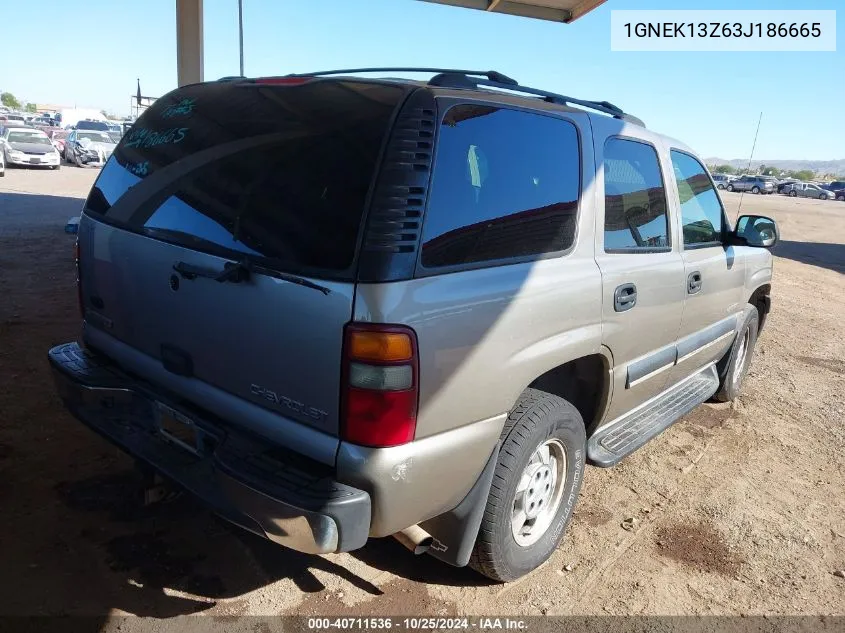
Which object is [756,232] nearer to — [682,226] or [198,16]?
[682,226]

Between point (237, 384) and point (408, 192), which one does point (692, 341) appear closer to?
point (408, 192)

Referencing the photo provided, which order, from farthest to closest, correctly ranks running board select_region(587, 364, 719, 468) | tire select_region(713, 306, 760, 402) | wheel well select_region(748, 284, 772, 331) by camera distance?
wheel well select_region(748, 284, 772, 331)
tire select_region(713, 306, 760, 402)
running board select_region(587, 364, 719, 468)

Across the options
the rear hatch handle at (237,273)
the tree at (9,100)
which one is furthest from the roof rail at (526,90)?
the tree at (9,100)

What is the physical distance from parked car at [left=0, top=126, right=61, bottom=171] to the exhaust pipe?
2550cm

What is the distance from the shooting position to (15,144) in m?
22.8

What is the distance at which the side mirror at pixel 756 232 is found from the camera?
4113 millimetres

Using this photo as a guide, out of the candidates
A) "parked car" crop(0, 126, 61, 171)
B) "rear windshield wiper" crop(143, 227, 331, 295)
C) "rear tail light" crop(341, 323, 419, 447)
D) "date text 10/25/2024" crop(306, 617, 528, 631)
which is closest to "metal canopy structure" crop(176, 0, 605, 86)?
"rear windshield wiper" crop(143, 227, 331, 295)

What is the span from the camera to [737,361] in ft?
16.5

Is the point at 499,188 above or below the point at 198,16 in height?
below

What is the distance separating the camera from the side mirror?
13.5 ft

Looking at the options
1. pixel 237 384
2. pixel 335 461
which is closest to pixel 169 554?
pixel 237 384

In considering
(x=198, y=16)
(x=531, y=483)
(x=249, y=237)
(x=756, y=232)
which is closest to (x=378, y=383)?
(x=249, y=237)

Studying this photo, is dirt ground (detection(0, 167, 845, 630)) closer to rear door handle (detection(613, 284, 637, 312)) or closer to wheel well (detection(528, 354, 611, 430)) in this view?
wheel well (detection(528, 354, 611, 430))

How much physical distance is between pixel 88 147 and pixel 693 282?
2756cm
